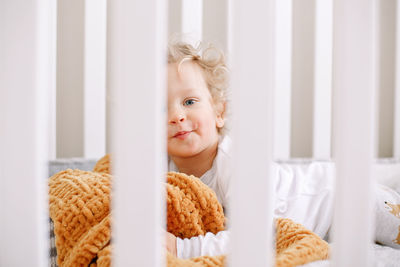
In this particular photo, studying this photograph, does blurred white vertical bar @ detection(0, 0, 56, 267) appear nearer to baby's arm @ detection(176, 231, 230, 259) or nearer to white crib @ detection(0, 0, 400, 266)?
white crib @ detection(0, 0, 400, 266)

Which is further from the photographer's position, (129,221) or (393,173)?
(393,173)

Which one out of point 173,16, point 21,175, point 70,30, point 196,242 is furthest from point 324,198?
point 70,30

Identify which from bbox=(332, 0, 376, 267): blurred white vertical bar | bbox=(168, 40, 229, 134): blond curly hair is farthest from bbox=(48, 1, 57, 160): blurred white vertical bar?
bbox=(332, 0, 376, 267): blurred white vertical bar

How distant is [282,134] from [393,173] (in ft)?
1.17

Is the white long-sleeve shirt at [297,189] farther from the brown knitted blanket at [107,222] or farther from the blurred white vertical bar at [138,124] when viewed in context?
the blurred white vertical bar at [138,124]

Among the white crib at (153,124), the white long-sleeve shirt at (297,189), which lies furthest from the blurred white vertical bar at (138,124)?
the white long-sleeve shirt at (297,189)

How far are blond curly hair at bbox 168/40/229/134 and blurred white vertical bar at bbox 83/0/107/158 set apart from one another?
21 centimetres

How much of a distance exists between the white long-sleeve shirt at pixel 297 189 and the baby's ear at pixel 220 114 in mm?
44

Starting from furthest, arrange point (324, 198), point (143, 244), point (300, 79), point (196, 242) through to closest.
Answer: point (300, 79), point (324, 198), point (196, 242), point (143, 244)

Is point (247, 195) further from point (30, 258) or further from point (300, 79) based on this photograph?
point (300, 79)

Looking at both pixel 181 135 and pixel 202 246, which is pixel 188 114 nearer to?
pixel 181 135

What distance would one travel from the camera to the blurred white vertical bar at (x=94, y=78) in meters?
0.97

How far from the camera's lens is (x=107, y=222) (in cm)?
44

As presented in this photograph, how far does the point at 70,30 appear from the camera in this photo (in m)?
1.08
